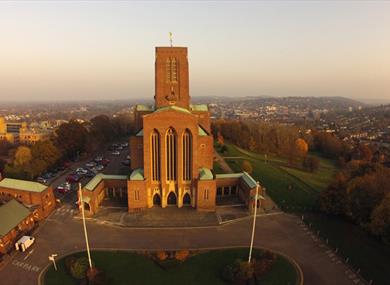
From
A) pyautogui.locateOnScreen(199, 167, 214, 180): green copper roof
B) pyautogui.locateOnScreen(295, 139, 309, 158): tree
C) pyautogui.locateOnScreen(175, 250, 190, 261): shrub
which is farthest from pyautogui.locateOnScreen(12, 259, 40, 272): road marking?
pyautogui.locateOnScreen(295, 139, 309, 158): tree

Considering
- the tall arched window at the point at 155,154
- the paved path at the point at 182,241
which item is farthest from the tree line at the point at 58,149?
the tall arched window at the point at 155,154

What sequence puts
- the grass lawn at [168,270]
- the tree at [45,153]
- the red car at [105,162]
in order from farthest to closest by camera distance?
the red car at [105,162], the tree at [45,153], the grass lawn at [168,270]

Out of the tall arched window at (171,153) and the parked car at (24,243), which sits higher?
the tall arched window at (171,153)

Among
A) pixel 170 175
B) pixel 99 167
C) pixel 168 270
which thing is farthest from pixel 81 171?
Result: pixel 168 270

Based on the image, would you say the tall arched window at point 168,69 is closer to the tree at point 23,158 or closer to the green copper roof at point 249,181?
the green copper roof at point 249,181

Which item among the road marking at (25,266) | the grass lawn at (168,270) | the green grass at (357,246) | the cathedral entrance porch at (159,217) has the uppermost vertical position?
the cathedral entrance porch at (159,217)

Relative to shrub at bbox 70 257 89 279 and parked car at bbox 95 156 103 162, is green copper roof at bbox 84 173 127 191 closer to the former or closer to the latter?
shrub at bbox 70 257 89 279

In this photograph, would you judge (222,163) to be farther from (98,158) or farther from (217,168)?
(98,158)
